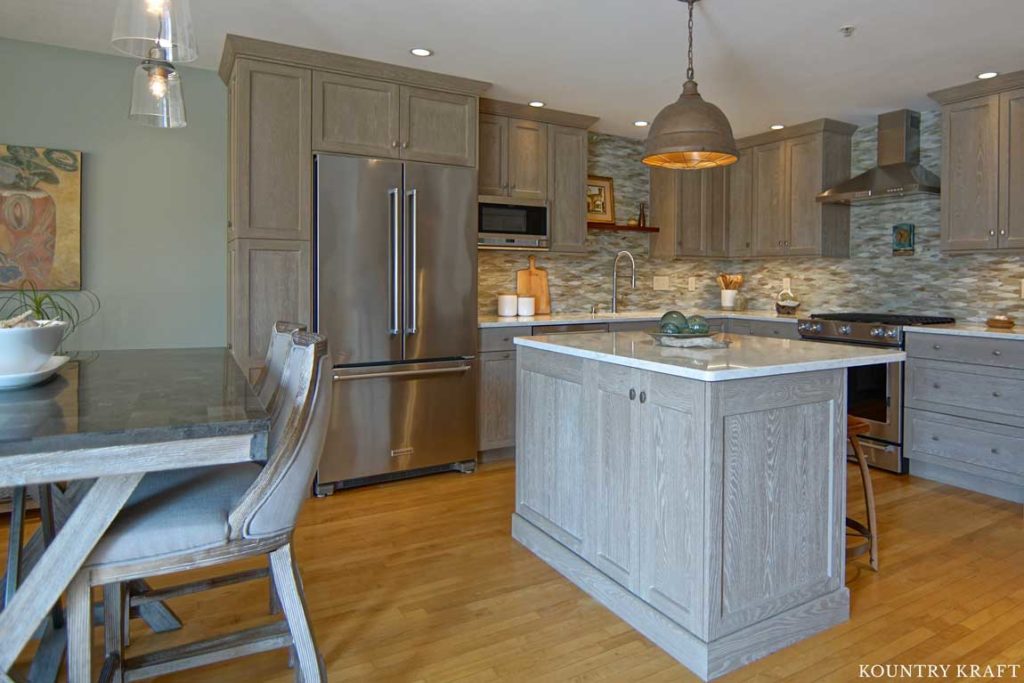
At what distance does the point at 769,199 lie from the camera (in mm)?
5379

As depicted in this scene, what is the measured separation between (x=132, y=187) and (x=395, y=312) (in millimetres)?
1630

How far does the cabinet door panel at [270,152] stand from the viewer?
3477mm

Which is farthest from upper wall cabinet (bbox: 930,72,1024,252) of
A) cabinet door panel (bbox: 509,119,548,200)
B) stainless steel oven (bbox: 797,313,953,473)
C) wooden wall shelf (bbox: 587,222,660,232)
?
cabinet door panel (bbox: 509,119,548,200)

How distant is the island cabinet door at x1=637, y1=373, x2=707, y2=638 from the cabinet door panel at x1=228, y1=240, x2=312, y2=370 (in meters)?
2.18

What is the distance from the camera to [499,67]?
3.82 meters

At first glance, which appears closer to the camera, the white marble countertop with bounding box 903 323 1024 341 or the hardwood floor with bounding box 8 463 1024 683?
the hardwood floor with bounding box 8 463 1024 683

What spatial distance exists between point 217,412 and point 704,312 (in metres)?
4.86

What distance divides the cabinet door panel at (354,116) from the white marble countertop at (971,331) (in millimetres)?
3292

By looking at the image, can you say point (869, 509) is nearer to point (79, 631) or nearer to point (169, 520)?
point (169, 520)

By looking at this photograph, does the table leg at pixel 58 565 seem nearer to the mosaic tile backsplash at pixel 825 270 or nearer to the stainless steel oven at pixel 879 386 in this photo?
the mosaic tile backsplash at pixel 825 270

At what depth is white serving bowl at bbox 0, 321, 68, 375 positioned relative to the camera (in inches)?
60.7

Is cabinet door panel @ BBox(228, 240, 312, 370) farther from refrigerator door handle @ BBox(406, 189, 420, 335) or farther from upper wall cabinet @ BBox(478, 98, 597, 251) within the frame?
upper wall cabinet @ BBox(478, 98, 597, 251)

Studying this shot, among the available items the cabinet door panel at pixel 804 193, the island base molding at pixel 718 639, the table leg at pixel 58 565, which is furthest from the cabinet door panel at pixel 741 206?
the table leg at pixel 58 565

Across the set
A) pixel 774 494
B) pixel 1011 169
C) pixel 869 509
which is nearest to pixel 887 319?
pixel 1011 169
